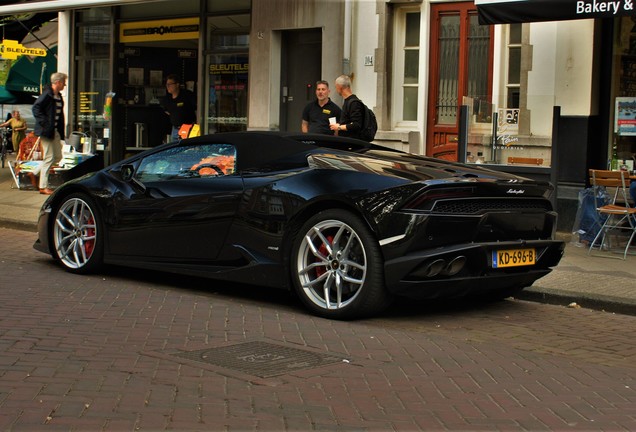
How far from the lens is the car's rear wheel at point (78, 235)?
898 centimetres

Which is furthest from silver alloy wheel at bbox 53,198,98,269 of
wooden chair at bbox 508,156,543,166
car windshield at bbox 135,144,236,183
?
wooden chair at bbox 508,156,543,166

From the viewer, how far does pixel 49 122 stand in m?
16.1

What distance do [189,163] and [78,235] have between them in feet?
4.60

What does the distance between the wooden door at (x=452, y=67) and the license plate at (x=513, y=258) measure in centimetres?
595

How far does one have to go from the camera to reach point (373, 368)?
585 cm

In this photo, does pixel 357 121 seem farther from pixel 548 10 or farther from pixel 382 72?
pixel 382 72

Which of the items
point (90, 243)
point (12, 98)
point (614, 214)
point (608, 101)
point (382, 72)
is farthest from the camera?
point (12, 98)

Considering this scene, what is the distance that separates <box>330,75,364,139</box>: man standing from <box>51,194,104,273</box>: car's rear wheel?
3.90 metres

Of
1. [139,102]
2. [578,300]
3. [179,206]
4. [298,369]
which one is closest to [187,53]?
[139,102]

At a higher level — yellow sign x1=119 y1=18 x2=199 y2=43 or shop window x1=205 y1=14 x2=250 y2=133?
yellow sign x1=119 y1=18 x2=199 y2=43

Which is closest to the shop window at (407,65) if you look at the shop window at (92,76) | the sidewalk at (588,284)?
the sidewalk at (588,284)

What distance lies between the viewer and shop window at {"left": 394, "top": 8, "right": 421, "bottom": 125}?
14.5 metres

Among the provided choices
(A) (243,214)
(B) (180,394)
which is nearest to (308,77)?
(A) (243,214)

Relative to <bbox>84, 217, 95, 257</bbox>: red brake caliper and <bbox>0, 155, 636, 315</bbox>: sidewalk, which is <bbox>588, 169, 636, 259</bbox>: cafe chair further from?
<bbox>84, 217, 95, 257</bbox>: red brake caliper
